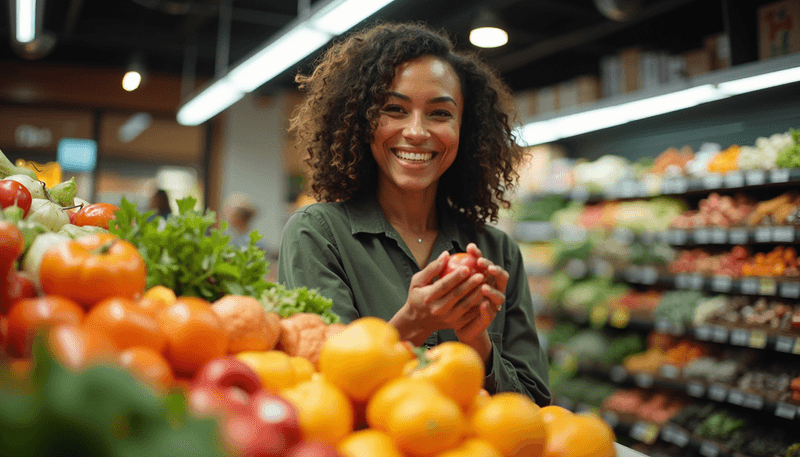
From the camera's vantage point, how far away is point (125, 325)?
29.8 inches

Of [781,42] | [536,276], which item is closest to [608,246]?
[536,276]

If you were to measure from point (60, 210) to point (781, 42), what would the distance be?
4034mm

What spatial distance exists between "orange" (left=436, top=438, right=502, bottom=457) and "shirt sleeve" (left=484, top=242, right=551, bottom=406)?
0.86 metres

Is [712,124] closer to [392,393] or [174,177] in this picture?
[392,393]

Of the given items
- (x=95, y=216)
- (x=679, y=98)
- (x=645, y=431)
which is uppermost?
(x=679, y=98)

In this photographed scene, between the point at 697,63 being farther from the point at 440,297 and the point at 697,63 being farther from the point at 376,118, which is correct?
the point at 440,297

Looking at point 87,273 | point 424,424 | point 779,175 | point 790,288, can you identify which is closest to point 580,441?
point 424,424

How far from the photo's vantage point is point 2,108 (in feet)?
27.2

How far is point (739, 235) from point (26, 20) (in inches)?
229

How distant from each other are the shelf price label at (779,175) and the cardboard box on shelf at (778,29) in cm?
74

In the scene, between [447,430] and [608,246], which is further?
[608,246]

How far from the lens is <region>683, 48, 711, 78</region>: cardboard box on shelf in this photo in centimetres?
422

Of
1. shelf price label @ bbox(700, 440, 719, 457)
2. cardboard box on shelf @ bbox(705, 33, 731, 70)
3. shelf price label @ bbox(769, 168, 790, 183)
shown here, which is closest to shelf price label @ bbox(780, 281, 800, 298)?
shelf price label @ bbox(769, 168, 790, 183)

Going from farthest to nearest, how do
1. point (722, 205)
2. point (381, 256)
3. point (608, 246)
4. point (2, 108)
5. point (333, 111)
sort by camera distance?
1. point (2, 108)
2. point (608, 246)
3. point (722, 205)
4. point (333, 111)
5. point (381, 256)
